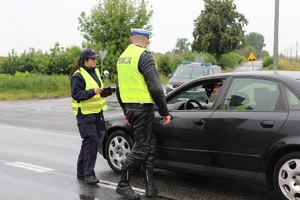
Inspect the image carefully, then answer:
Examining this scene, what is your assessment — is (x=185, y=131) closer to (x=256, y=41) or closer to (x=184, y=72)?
(x=184, y=72)

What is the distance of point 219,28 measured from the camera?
60562 millimetres

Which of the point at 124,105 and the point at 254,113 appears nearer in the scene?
the point at 254,113

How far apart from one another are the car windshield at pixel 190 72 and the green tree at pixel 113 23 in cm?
1373

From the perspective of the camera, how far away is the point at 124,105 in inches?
203

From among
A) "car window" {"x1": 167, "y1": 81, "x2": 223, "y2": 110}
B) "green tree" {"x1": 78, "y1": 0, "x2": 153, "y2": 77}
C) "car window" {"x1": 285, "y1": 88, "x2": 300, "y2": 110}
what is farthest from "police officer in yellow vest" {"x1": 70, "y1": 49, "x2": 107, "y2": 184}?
"green tree" {"x1": 78, "y1": 0, "x2": 153, "y2": 77}

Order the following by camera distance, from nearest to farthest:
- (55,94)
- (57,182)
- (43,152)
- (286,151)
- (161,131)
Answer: (286,151)
(161,131)
(57,182)
(43,152)
(55,94)

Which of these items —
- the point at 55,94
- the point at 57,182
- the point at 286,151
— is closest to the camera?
the point at 286,151

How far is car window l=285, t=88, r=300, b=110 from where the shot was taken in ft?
14.9

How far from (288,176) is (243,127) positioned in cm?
69

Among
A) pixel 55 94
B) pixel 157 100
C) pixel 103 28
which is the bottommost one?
pixel 55 94

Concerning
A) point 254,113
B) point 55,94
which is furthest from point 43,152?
point 55,94

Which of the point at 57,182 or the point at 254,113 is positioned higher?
the point at 254,113

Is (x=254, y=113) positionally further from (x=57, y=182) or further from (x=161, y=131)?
(x=57, y=182)

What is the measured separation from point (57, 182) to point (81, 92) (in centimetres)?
128
